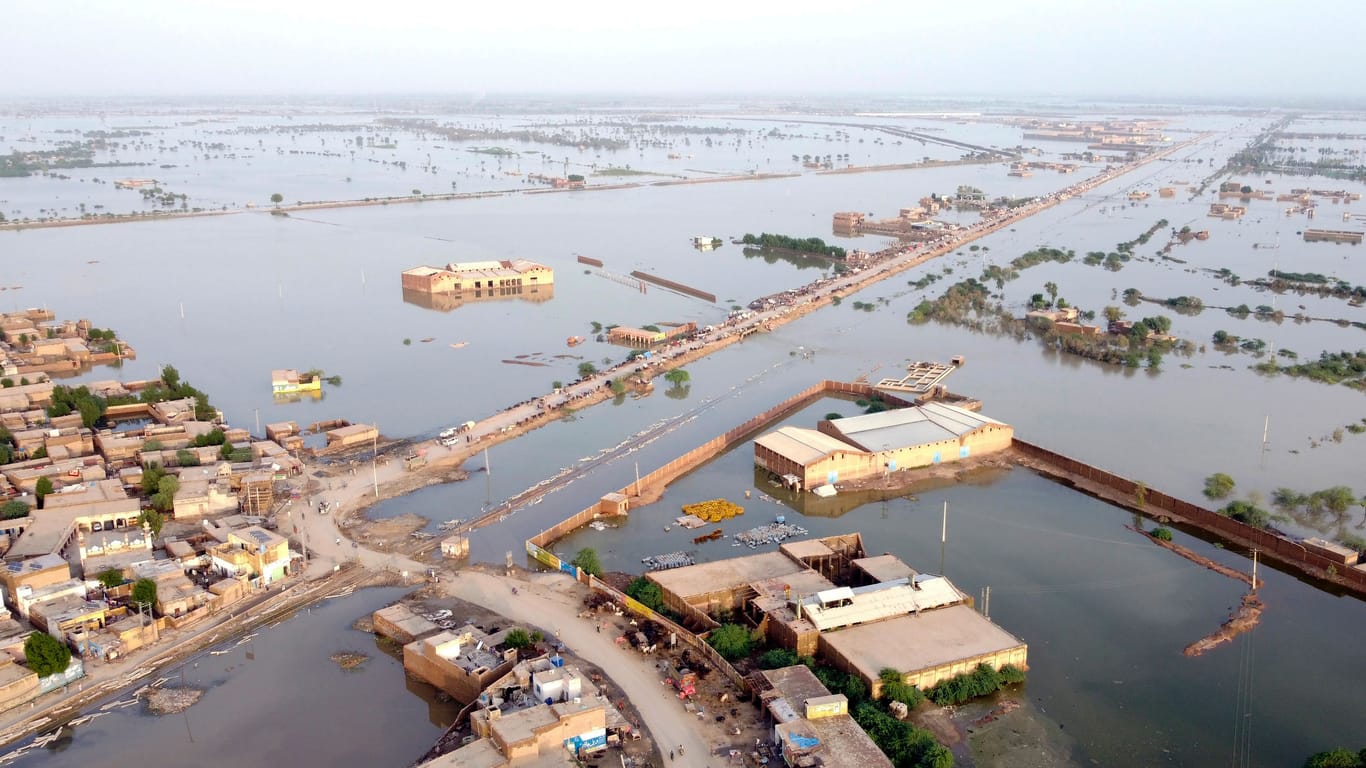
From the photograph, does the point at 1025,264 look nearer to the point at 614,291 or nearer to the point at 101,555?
the point at 614,291

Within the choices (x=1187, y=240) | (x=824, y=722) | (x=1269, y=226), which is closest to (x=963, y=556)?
(x=824, y=722)

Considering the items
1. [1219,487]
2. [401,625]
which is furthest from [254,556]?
[1219,487]

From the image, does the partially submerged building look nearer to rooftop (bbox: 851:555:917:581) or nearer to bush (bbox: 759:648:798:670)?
rooftop (bbox: 851:555:917:581)

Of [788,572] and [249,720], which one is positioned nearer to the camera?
[249,720]

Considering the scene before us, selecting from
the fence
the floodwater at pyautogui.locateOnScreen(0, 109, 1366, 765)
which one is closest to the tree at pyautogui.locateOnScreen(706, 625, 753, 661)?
the floodwater at pyautogui.locateOnScreen(0, 109, 1366, 765)

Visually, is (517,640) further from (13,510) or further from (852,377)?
(852,377)

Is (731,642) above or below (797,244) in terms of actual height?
below
